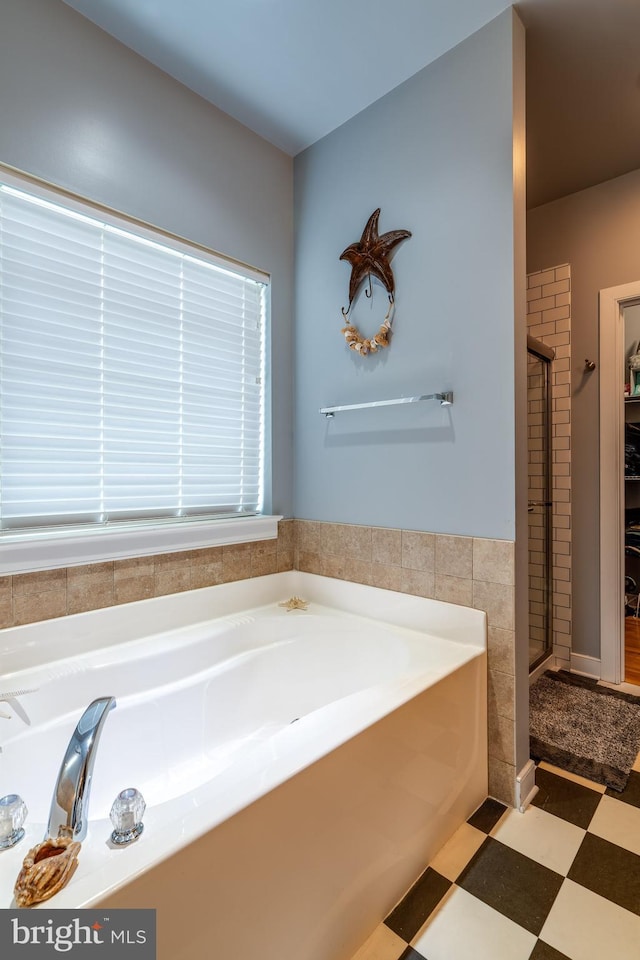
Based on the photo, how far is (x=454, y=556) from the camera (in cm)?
170

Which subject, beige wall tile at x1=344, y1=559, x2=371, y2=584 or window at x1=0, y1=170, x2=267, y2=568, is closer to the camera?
window at x1=0, y1=170, x2=267, y2=568

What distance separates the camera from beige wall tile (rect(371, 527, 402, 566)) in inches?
74.2

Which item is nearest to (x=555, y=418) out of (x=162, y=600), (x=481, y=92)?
(x=481, y=92)

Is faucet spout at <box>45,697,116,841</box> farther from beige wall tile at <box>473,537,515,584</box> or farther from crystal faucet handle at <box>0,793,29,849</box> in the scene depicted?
beige wall tile at <box>473,537,515,584</box>

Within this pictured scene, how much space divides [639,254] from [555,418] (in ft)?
2.90

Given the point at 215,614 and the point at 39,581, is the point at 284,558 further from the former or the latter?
the point at 39,581

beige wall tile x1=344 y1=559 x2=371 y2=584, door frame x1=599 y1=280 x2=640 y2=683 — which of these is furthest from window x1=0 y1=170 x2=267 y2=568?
door frame x1=599 y1=280 x2=640 y2=683

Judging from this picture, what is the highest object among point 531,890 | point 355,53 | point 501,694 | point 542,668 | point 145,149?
point 355,53

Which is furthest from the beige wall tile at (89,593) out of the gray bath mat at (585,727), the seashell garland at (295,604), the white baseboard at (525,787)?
the gray bath mat at (585,727)

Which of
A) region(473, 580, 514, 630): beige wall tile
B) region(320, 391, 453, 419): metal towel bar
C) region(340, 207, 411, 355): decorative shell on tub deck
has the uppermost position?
region(340, 207, 411, 355): decorative shell on tub deck

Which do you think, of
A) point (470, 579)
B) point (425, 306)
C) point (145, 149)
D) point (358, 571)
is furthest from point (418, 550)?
point (145, 149)

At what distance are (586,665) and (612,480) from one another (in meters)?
1.02

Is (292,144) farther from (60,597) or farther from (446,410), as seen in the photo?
(60,597)

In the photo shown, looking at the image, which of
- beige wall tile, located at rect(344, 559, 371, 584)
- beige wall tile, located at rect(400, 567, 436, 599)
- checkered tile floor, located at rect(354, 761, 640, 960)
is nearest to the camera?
checkered tile floor, located at rect(354, 761, 640, 960)
